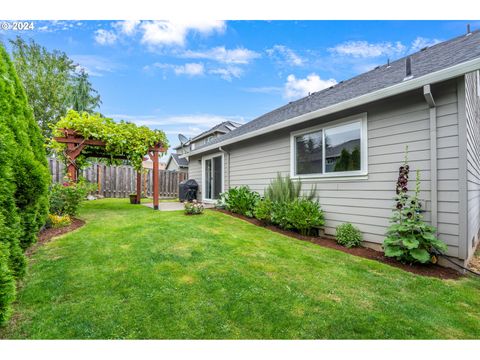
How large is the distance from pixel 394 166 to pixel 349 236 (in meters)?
1.36

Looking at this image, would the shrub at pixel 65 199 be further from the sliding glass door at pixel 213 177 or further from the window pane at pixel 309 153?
the window pane at pixel 309 153

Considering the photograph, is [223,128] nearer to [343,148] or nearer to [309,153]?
[309,153]

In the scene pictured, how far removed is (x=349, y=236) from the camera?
13.7 ft

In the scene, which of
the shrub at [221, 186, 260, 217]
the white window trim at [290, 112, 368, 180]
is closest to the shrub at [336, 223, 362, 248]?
the white window trim at [290, 112, 368, 180]

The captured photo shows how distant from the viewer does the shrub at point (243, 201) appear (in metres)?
6.47

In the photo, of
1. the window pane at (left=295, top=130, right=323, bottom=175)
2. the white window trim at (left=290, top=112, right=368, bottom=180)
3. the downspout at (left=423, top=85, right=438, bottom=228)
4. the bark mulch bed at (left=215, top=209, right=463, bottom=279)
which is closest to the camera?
the bark mulch bed at (left=215, top=209, right=463, bottom=279)

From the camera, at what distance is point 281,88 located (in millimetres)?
8539

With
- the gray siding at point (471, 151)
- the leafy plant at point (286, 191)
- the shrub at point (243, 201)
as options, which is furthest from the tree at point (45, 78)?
the gray siding at point (471, 151)

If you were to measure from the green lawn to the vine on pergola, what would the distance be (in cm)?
396

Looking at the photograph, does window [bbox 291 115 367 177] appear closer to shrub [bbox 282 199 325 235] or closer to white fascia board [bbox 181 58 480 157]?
white fascia board [bbox 181 58 480 157]

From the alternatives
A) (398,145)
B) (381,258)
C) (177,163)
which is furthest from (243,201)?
(177,163)

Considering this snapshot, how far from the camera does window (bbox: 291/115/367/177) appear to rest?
423 centimetres

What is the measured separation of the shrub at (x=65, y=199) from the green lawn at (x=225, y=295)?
192 centimetres
